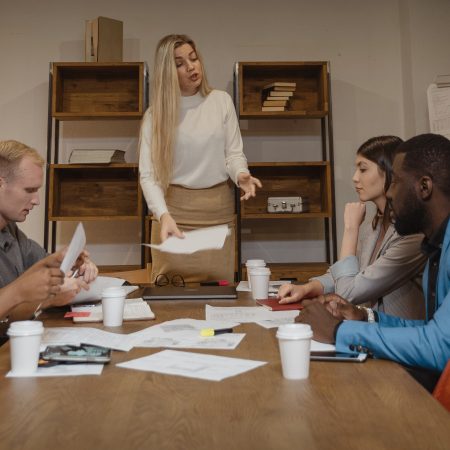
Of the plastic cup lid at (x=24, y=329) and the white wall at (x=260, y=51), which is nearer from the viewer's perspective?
the plastic cup lid at (x=24, y=329)

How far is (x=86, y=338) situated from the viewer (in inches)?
49.1

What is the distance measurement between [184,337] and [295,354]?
38cm

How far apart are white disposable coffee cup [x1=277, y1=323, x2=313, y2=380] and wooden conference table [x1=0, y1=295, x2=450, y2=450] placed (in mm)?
21

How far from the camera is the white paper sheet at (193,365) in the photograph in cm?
97

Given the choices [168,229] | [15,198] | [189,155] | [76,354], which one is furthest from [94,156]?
[76,354]

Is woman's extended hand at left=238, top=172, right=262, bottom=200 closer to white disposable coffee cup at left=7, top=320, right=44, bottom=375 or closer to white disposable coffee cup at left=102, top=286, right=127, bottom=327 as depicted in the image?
white disposable coffee cup at left=102, top=286, right=127, bottom=327

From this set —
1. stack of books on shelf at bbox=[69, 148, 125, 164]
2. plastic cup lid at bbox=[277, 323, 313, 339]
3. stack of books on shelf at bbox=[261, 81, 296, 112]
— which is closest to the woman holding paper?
plastic cup lid at bbox=[277, 323, 313, 339]

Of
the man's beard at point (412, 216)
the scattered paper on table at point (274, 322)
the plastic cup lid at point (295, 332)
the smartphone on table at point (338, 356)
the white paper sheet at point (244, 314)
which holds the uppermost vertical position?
the man's beard at point (412, 216)

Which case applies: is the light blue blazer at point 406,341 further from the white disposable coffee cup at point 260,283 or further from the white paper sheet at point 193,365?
the white disposable coffee cup at point 260,283

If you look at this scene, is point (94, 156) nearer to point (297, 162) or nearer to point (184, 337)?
point (297, 162)

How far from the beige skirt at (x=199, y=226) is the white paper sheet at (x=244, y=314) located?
93cm

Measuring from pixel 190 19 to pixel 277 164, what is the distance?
133 centimetres

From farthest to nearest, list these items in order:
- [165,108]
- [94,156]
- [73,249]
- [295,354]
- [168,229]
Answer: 1. [94,156]
2. [165,108]
3. [168,229]
4. [73,249]
5. [295,354]

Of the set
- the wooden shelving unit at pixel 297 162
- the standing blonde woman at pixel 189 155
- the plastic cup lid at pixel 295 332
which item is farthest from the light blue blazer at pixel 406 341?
the wooden shelving unit at pixel 297 162
